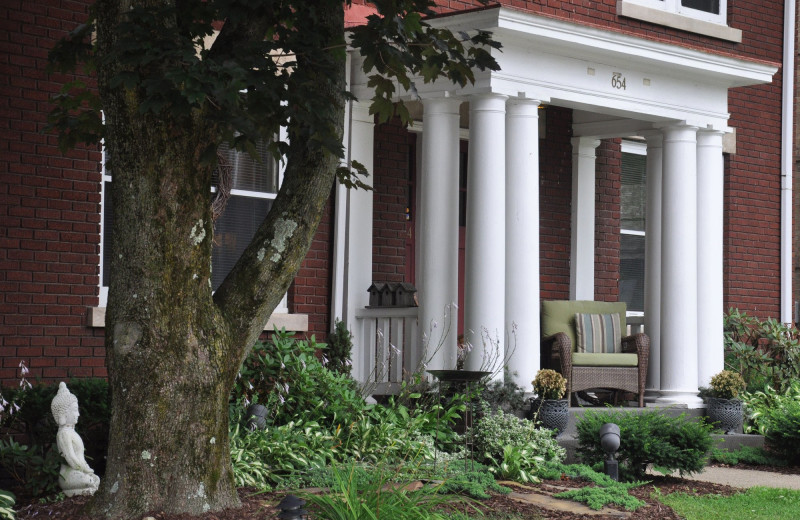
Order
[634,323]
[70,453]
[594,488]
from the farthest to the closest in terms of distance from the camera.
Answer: [634,323]
[594,488]
[70,453]

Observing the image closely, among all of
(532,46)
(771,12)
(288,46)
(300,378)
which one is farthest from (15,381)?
(771,12)

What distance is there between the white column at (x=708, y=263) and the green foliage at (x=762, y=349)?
1.36m

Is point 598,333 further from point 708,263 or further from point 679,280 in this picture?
point 708,263

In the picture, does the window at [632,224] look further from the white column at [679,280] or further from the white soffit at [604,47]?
the white column at [679,280]

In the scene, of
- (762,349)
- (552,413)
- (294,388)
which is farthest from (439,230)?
(762,349)

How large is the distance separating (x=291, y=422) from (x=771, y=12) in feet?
28.6

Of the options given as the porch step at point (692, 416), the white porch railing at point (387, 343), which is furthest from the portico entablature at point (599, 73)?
the porch step at point (692, 416)

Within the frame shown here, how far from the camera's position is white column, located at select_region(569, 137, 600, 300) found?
12.4 meters

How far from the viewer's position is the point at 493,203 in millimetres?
9445

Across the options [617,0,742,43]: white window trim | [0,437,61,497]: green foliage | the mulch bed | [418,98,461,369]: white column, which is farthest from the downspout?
[0,437,61,497]: green foliage

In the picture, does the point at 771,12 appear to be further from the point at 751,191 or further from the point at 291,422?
the point at 291,422

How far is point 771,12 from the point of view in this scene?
45.0ft

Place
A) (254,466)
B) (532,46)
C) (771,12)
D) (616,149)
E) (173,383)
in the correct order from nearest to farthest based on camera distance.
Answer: (173,383), (254,466), (532,46), (616,149), (771,12)

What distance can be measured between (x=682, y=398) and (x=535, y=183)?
2629 millimetres
